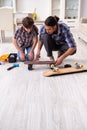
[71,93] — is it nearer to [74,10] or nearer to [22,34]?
[22,34]

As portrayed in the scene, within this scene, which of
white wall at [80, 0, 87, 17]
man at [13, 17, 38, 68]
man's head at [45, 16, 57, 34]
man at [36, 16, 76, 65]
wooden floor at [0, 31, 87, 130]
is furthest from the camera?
white wall at [80, 0, 87, 17]

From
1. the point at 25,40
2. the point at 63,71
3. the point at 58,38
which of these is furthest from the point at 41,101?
the point at 25,40

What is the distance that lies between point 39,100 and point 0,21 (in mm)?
3497

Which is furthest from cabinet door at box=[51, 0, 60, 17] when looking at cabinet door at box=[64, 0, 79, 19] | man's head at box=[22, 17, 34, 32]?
man's head at box=[22, 17, 34, 32]

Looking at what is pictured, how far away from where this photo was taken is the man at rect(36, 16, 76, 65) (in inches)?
104

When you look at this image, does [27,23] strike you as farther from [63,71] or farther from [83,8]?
[83,8]

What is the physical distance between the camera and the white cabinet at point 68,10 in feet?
24.0

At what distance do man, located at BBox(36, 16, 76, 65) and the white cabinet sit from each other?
453cm

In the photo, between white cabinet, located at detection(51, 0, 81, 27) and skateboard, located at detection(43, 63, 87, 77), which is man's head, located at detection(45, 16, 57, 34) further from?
white cabinet, located at detection(51, 0, 81, 27)

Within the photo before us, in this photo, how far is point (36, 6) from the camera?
7434 mm

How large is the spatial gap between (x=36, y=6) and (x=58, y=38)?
489 centimetres

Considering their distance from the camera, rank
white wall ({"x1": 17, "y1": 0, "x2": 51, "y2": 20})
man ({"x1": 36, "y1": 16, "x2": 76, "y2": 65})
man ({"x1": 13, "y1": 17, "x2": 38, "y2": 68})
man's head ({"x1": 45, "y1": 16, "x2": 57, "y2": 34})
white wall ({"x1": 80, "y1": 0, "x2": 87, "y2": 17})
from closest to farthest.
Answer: man's head ({"x1": 45, "y1": 16, "x2": 57, "y2": 34}) < man ({"x1": 36, "y1": 16, "x2": 76, "y2": 65}) < man ({"x1": 13, "y1": 17, "x2": 38, "y2": 68}) < white wall ({"x1": 80, "y1": 0, "x2": 87, "y2": 17}) < white wall ({"x1": 17, "y1": 0, "x2": 51, "y2": 20})

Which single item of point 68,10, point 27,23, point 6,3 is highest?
point 6,3

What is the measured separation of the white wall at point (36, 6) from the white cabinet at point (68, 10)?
0.21 metres
